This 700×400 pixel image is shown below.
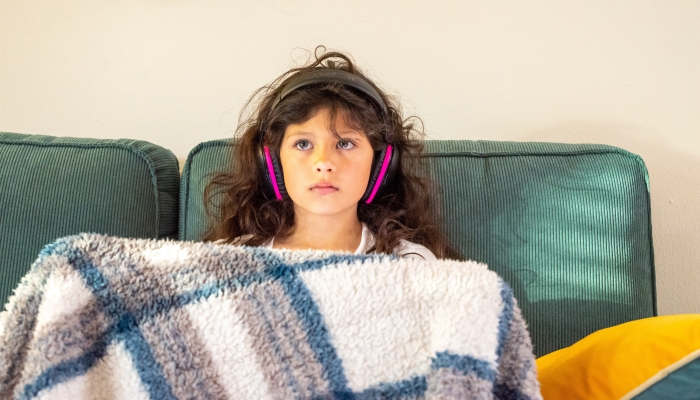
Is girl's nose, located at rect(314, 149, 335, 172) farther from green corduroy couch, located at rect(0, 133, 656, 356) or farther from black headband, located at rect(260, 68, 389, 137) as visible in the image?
green corduroy couch, located at rect(0, 133, 656, 356)

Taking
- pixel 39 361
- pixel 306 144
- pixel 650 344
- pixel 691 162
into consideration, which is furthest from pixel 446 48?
pixel 39 361

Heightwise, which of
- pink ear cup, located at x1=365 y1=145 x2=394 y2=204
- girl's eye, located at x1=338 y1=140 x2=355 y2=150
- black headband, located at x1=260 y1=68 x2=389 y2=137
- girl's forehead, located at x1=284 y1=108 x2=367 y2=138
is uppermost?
black headband, located at x1=260 y1=68 x2=389 y2=137

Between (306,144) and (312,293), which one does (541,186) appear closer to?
(306,144)

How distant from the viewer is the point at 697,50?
125cm

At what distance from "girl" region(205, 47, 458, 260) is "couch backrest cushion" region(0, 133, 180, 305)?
5.0 inches

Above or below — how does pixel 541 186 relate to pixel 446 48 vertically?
below

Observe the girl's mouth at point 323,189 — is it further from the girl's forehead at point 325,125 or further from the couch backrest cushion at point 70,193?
the couch backrest cushion at point 70,193

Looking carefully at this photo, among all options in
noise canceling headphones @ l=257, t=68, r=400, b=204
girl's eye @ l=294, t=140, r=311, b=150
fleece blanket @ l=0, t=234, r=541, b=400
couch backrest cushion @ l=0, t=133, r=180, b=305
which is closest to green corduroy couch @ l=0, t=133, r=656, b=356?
couch backrest cushion @ l=0, t=133, r=180, b=305

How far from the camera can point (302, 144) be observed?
96cm

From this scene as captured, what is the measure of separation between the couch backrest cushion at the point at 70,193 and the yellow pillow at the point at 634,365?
78 cm

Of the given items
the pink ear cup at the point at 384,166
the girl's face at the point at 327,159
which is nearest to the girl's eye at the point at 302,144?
the girl's face at the point at 327,159

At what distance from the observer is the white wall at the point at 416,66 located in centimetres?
125

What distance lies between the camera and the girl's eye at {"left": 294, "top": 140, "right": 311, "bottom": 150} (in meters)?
0.95

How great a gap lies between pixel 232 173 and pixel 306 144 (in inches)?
8.5
